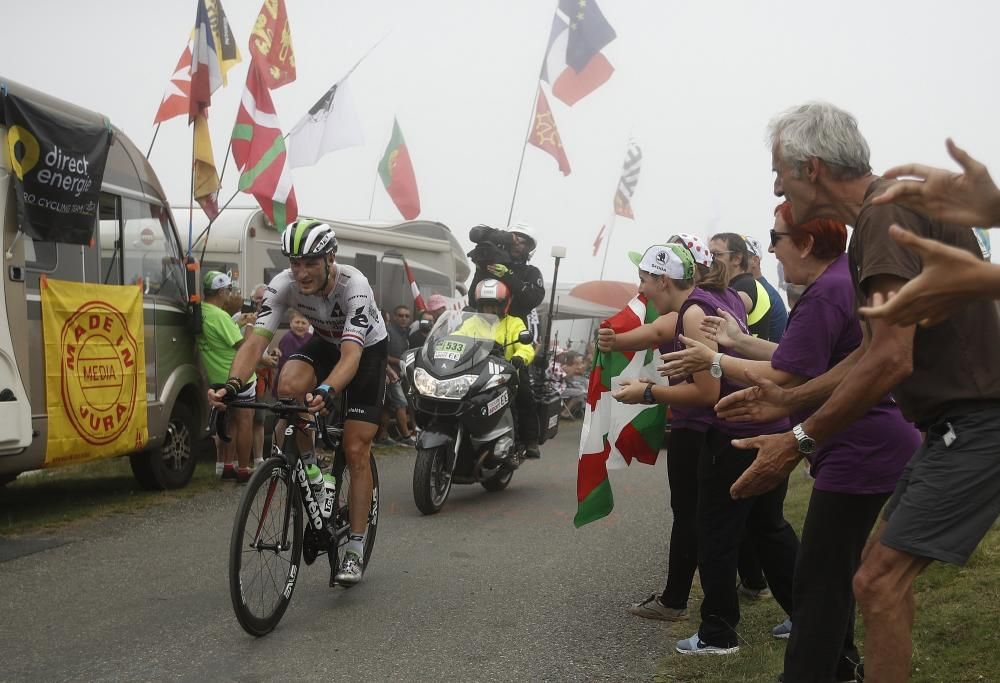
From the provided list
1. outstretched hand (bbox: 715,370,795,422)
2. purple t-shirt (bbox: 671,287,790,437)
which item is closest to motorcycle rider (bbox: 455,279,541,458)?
purple t-shirt (bbox: 671,287,790,437)

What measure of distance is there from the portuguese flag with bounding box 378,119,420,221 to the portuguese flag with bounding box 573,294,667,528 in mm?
16304

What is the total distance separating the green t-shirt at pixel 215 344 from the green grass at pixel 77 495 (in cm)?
112

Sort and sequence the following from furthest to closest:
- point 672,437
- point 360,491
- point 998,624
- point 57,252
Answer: point 57,252, point 360,491, point 672,437, point 998,624

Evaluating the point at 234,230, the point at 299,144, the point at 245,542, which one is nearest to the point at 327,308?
the point at 245,542

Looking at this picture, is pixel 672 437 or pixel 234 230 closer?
pixel 672 437

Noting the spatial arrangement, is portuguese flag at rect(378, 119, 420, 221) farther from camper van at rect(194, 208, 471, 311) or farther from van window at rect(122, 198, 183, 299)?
van window at rect(122, 198, 183, 299)

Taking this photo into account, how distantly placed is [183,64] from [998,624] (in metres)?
12.4

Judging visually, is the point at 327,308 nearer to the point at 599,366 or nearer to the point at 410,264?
the point at 599,366

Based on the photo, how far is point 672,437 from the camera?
18.4 feet

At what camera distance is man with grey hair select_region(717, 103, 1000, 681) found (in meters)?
2.90

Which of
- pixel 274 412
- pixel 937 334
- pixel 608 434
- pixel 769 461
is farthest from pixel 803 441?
pixel 608 434

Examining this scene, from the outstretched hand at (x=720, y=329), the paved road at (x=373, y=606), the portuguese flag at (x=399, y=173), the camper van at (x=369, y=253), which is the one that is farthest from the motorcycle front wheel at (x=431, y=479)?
the portuguese flag at (x=399, y=173)

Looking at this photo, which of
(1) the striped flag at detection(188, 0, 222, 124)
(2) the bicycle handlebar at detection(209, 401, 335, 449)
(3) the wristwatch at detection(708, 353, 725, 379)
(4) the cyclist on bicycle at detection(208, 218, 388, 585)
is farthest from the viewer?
(1) the striped flag at detection(188, 0, 222, 124)

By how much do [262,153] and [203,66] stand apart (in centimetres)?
128
